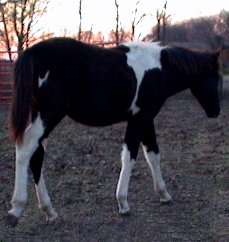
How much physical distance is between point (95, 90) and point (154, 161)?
4.27 feet

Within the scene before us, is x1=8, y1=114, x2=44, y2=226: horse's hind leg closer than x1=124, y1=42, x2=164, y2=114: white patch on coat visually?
Yes

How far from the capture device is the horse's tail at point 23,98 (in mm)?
4555

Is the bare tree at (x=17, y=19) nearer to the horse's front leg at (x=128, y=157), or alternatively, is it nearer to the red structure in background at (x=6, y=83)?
the red structure in background at (x=6, y=83)

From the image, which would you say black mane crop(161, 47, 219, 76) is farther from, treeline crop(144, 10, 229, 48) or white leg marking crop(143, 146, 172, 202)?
treeline crop(144, 10, 229, 48)

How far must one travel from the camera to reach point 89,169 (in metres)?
6.88

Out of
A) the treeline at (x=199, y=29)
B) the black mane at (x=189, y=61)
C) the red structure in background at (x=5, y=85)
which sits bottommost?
the treeline at (x=199, y=29)

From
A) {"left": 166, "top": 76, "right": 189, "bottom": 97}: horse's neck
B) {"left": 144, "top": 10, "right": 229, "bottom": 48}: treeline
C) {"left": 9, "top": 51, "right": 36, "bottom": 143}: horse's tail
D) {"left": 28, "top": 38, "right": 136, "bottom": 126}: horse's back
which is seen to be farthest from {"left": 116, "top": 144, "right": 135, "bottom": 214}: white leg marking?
{"left": 144, "top": 10, "right": 229, "bottom": 48}: treeline

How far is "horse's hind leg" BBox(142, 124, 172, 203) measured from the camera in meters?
5.64

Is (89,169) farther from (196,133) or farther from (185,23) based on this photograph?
(185,23)

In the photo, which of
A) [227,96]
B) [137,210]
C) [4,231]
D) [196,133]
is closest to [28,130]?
[4,231]

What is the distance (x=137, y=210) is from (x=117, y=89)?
128 cm

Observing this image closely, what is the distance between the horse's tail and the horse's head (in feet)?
6.96

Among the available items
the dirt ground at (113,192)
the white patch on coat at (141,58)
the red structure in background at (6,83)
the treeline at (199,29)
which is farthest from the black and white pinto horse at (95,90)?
the treeline at (199,29)

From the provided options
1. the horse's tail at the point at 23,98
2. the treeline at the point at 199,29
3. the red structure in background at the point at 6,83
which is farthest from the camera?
the treeline at the point at 199,29
